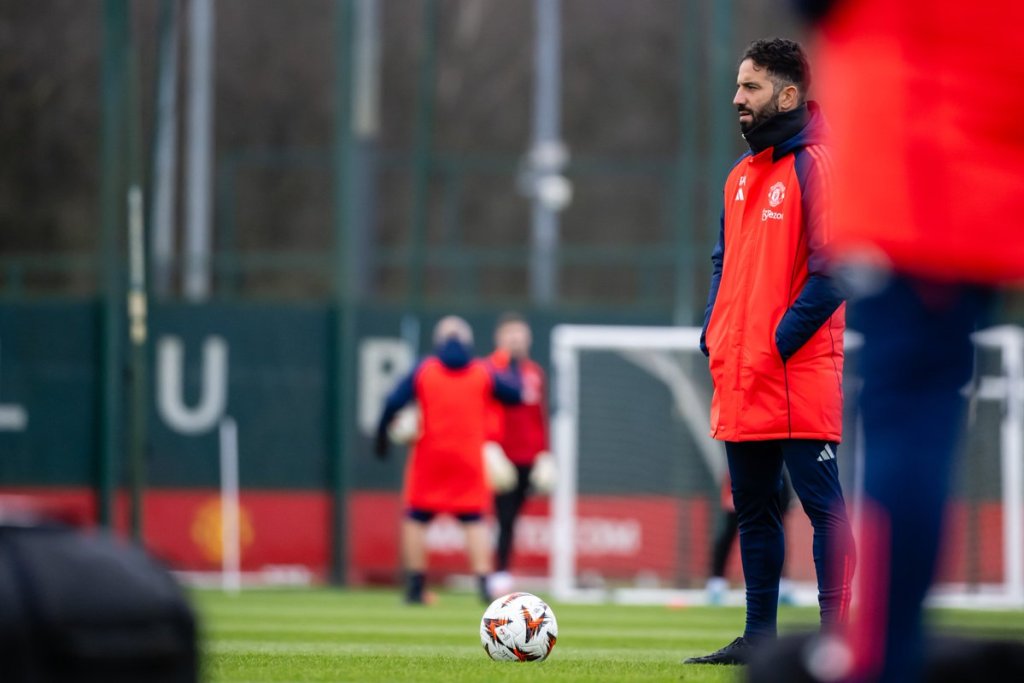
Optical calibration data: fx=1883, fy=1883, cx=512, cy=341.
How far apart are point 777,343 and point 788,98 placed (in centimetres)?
78

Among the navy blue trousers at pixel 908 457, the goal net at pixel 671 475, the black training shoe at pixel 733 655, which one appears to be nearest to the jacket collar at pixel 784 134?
the black training shoe at pixel 733 655

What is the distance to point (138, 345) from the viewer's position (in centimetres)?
1669

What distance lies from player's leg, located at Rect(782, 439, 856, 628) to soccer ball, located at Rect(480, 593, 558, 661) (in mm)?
1199

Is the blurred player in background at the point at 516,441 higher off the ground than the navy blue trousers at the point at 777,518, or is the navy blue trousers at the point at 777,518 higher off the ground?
the navy blue trousers at the point at 777,518

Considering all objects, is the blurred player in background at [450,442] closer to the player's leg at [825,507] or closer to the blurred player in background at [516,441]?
the blurred player in background at [516,441]

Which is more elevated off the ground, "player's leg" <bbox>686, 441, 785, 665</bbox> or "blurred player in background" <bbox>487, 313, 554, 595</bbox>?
"player's leg" <bbox>686, 441, 785, 665</bbox>

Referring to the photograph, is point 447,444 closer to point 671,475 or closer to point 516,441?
point 516,441

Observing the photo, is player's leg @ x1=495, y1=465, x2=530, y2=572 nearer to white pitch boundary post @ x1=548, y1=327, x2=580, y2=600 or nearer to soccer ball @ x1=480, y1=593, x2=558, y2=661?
white pitch boundary post @ x1=548, y1=327, x2=580, y2=600

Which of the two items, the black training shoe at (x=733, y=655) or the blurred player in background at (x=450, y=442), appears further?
the blurred player in background at (x=450, y=442)

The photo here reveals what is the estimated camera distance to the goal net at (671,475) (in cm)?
1477

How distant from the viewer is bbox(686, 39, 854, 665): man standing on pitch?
5758 mm

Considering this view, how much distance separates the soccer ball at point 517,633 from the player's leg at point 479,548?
6.65m

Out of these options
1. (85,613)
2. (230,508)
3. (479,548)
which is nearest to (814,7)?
(85,613)

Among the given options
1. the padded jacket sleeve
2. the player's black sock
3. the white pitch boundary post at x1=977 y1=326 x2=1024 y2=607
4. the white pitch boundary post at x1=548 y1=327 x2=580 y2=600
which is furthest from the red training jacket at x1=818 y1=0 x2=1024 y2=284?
the white pitch boundary post at x1=977 y1=326 x2=1024 y2=607
